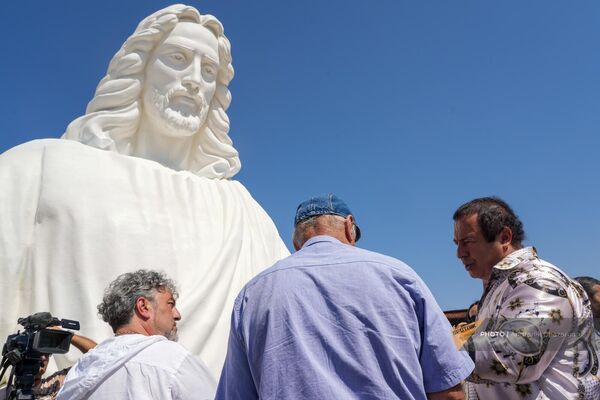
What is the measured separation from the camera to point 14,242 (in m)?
4.01

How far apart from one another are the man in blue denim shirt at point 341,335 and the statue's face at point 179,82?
335 centimetres

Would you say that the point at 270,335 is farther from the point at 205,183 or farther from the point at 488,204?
the point at 205,183

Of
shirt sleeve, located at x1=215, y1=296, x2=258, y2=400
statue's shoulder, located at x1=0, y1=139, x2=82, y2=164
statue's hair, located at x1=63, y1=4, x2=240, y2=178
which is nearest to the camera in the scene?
shirt sleeve, located at x1=215, y1=296, x2=258, y2=400

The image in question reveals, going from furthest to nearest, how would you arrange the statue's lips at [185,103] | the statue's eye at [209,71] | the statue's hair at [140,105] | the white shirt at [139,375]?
the statue's eye at [209,71], the statue's lips at [185,103], the statue's hair at [140,105], the white shirt at [139,375]

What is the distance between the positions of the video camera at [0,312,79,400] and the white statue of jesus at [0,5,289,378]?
4.38 feet

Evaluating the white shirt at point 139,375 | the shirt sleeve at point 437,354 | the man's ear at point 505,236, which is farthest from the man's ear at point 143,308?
the man's ear at point 505,236

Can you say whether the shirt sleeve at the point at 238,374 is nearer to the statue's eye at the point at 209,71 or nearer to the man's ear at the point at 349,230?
the man's ear at the point at 349,230

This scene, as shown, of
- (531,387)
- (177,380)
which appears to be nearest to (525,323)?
(531,387)

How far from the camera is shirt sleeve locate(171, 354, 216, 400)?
204 cm

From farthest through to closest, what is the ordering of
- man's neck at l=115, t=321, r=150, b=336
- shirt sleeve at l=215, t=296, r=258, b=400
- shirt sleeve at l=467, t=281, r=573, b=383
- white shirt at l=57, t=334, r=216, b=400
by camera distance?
man's neck at l=115, t=321, r=150, b=336 < shirt sleeve at l=467, t=281, r=573, b=383 < white shirt at l=57, t=334, r=216, b=400 < shirt sleeve at l=215, t=296, r=258, b=400

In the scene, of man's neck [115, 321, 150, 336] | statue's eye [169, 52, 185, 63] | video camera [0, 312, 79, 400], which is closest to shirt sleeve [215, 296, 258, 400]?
man's neck [115, 321, 150, 336]

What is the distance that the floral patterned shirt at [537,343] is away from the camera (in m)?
2.14

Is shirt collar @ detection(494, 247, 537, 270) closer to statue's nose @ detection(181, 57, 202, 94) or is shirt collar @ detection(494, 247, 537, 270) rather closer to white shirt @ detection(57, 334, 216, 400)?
white shirt @ detection(57, 334, 216, 400)

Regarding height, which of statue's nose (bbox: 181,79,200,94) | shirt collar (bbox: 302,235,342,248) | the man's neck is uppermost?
statue's nose (bbox: 181,79,200,94)
